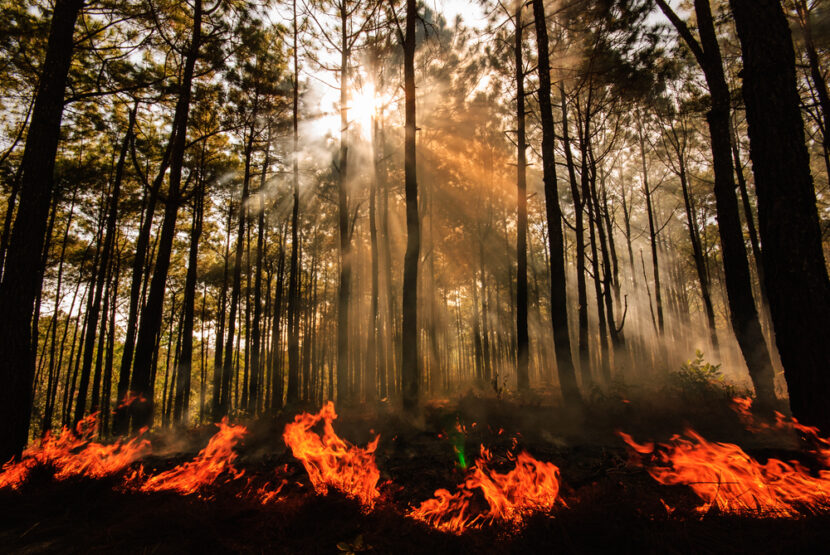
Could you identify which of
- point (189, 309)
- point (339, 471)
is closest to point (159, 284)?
point (189, 309)

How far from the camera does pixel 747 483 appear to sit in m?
3.05

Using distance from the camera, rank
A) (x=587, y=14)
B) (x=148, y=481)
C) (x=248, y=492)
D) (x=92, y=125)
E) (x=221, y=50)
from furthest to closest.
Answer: (x=92, y=125), (x=221, y=50), (x=587, y=14), (x=148, y=481), (x=248, y=492)

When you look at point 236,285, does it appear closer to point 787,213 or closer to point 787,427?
point 787,213

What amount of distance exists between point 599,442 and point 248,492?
6349mm

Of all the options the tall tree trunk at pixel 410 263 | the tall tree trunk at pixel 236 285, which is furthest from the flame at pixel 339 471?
the tall tree trunk at pixel 236 285

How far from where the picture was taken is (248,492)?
4.04m

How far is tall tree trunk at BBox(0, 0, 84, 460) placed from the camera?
5.11 m

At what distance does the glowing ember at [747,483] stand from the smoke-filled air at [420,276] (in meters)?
0.03

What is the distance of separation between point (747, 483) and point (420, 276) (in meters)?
17.7

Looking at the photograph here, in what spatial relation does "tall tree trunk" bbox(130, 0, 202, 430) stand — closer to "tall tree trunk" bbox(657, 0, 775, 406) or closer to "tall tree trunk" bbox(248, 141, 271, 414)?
"tall tree trunk" bbox(248, 141, 271, 414)

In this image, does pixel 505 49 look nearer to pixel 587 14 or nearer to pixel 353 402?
pixel 587 14

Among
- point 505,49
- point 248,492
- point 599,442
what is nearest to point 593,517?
point 248,492

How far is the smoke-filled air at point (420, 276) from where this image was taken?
3.17 metres

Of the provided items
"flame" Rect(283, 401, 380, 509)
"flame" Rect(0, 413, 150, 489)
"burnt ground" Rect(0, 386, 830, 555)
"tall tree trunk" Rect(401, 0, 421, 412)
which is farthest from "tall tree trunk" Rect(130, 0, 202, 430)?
"tall tree trunk" Rect(401, 0, 421, 412)
